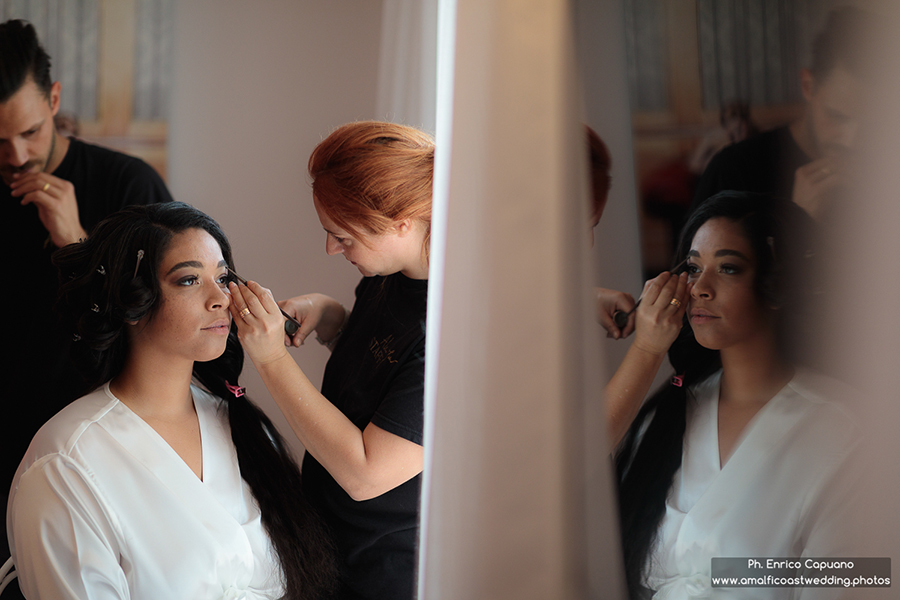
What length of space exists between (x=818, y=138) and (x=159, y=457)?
2.82 feet

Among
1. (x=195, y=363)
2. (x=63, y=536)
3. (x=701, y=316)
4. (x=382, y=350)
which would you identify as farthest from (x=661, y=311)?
(x=63, y=536)

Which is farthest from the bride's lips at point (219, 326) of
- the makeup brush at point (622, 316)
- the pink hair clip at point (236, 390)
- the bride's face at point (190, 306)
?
the makeup brush at point (622, 316)

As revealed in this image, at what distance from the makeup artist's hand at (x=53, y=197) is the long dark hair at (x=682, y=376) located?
33.9 inches

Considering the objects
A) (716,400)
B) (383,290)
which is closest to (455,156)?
(383,290)

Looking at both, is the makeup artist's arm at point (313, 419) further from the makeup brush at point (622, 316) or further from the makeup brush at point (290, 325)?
the makeup brush at point (622, 316)

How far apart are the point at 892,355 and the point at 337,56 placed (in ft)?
2.61

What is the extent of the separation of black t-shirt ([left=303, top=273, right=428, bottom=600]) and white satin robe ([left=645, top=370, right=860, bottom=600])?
14.0 inches

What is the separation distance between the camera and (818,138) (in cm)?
65

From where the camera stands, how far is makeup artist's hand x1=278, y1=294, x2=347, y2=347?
89cm

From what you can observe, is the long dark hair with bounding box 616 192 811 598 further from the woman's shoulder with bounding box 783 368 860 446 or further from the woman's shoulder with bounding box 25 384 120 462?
the woman's shoulder with bounding box 25 384 120 462

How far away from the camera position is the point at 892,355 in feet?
2.14

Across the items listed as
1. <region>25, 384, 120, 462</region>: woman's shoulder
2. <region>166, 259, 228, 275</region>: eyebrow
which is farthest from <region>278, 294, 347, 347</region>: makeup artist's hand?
<region>25, 384, 120, 462</region>: woman's shoulder

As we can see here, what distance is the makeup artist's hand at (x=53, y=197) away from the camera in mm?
929

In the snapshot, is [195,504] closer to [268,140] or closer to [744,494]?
[268,140]
